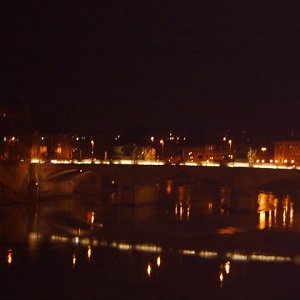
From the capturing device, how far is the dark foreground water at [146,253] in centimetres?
2403

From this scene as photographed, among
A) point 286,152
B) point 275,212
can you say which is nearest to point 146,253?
point 275,212

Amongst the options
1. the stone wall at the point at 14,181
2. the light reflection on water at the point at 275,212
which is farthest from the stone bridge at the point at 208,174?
the light reflection on water at the point at 275,212

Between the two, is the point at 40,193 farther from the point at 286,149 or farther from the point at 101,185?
the point at 286,149

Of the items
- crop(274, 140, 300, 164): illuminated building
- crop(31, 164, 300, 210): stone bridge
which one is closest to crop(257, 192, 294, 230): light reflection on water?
crop(31, 164, 300, 210): stone bridge

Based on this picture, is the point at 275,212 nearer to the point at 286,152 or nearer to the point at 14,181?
the point at 14,181

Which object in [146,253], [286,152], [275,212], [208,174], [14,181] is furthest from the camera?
[286,152]

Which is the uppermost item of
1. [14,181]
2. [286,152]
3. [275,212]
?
[286,152]

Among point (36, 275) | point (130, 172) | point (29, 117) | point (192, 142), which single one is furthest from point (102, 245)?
point (192, 142)

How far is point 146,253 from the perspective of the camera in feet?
101

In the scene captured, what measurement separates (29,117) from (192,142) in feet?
175

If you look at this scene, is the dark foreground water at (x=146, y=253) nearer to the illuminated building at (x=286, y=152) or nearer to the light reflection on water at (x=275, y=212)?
the light reflection on water at (x=275, y=212)

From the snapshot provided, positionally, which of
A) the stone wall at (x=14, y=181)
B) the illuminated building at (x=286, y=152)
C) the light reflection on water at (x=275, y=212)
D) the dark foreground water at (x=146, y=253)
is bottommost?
the dark foreground water at (x=146, y=253)

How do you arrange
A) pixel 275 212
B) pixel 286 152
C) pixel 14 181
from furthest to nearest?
pixel 286 152 → pixel 14 181 → pixel 275 212

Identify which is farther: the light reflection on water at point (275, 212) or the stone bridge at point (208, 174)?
the stone bridge at point (208, 174)
